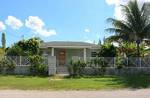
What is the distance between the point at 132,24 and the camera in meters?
37.4

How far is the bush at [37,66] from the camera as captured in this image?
33.5m

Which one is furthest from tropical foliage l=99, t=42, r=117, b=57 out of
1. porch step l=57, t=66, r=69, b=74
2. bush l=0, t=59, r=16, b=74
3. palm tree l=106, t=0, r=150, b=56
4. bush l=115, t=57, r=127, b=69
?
bush l=0, t=59, r=16, b=74

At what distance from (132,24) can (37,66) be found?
10.7 m

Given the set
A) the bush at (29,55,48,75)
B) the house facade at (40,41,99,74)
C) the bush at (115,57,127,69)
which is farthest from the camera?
the house facade at (40,41,99,74)

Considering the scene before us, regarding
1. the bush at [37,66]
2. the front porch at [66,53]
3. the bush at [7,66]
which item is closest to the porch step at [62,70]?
the bush at [37,66]

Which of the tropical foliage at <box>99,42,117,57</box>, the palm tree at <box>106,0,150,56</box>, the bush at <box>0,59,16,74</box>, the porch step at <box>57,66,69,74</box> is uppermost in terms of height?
the palm tree at <box>106,0,150,56</box>

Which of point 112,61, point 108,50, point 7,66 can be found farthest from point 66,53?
point 7,66

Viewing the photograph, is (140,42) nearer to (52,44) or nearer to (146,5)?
(146,5)

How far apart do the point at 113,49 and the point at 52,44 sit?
7.43 metres

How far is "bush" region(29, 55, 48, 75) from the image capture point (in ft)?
110

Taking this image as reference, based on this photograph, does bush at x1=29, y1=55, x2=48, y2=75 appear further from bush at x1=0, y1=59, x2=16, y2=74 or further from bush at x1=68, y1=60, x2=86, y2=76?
bush at x1=68, y1=60, x2=86, y2=76

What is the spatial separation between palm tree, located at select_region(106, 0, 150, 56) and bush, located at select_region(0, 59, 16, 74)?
1101 centimetres

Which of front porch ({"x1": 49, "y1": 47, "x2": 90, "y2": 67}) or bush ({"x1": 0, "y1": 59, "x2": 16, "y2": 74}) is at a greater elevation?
front porch ({"x1": 49, "y1": 47, "x2": 90, "y2": 67})

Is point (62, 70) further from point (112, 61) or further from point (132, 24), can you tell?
point (132, 24)
